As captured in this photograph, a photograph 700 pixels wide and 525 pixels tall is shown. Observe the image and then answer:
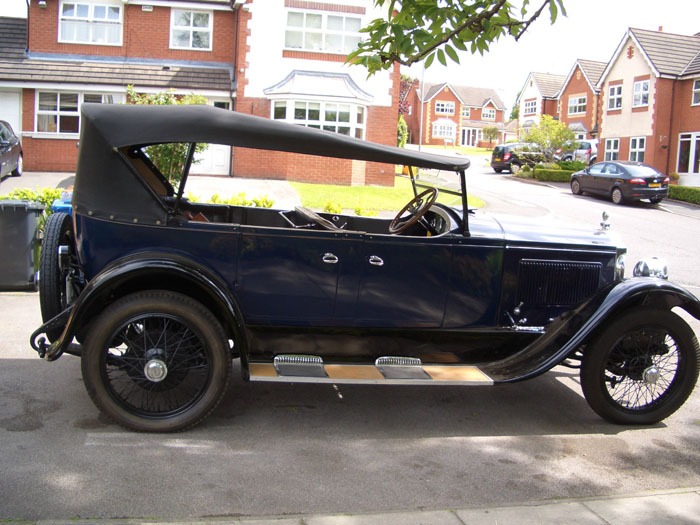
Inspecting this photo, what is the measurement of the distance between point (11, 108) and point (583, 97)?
1563 inches

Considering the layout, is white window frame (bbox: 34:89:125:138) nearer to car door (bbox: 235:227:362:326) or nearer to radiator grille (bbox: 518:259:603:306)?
car door (bbox: 235:227:362:326)

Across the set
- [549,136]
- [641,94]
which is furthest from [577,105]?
[549,136]

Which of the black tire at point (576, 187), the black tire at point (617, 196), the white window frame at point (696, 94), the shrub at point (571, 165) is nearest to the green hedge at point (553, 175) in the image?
the shrub at point (571, 165)

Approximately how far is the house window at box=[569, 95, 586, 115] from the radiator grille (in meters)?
47.4

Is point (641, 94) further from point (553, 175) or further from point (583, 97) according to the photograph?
point (583, 97)

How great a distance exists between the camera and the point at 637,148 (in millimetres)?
33344

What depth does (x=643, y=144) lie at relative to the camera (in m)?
32.9

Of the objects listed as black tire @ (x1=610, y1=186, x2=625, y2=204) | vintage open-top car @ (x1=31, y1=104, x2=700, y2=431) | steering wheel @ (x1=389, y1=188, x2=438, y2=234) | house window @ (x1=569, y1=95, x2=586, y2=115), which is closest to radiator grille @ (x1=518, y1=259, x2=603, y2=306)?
vintage open-top car @ (x1=31, y1=104, x2=700, y2=431)

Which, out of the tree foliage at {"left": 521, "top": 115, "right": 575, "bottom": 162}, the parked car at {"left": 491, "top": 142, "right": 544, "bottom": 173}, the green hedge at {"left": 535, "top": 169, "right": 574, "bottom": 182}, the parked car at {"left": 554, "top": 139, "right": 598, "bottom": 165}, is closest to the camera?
the green hedge at {"left": 535, "top": 169, "right": 574, "bottom": 182}

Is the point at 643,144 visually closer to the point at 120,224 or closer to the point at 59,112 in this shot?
the point at 59,112

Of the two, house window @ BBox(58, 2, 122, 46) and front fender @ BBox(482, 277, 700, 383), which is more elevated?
house window @ BBox(58, 2, 122, 46)

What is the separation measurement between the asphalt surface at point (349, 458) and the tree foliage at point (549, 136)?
3003cm

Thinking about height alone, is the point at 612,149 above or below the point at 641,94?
below

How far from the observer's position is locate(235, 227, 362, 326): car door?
14.1ft
